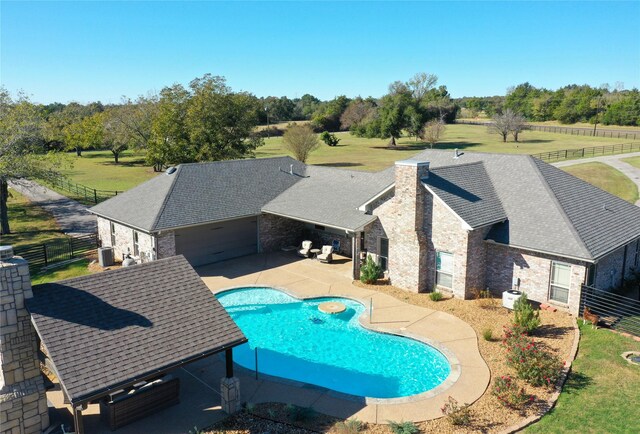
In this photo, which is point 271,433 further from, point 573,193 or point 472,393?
point 573,193

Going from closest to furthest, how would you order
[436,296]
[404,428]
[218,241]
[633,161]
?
[404,428] < [436,296] < [218,241] < [633,161]

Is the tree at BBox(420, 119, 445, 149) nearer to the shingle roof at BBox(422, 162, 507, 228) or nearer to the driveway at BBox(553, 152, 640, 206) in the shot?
the driveway at BBox(553, 152, 640, 206)

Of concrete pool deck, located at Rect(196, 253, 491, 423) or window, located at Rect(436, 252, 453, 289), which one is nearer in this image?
concrete pool deck, located at Rect(196, 253, 491, 423)

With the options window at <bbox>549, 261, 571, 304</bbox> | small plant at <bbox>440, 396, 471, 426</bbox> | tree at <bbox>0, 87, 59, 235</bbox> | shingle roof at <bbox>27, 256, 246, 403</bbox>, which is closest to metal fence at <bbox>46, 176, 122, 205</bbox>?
tree at <bbox>0, 87, 59, 235</bbox>

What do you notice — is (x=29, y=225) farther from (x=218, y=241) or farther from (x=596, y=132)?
(x=596, y=132)

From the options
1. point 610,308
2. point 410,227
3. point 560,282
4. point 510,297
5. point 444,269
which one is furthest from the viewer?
point 410,227

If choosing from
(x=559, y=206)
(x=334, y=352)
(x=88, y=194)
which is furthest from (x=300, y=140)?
(x=334, y=352)

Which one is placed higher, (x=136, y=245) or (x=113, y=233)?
(x=113, y=233)
